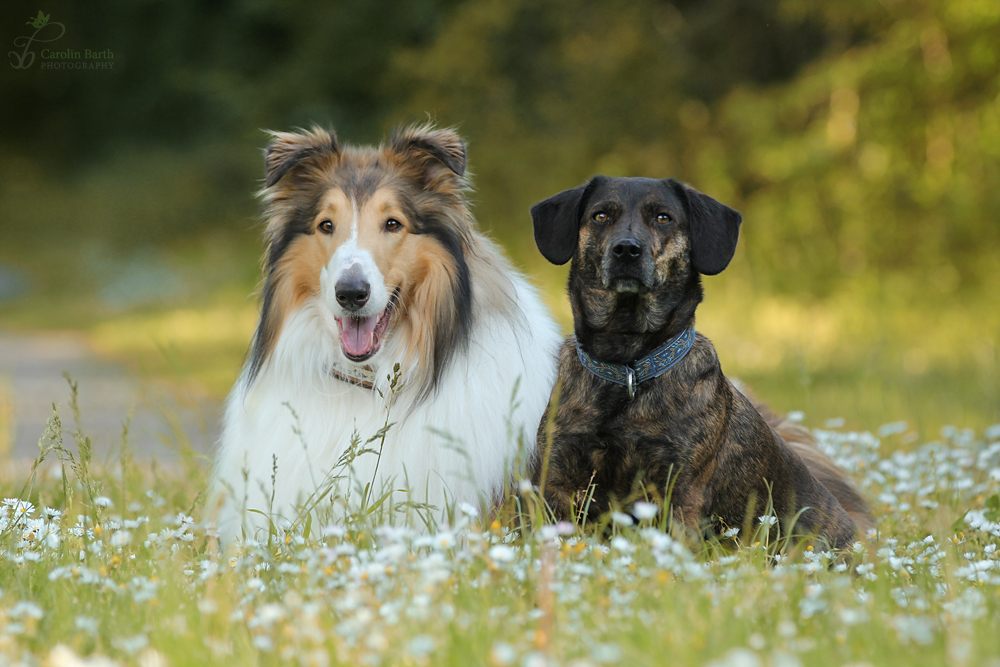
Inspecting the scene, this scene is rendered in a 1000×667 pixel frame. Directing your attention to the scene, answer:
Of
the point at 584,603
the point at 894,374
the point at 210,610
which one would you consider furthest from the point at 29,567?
the point at 894,374

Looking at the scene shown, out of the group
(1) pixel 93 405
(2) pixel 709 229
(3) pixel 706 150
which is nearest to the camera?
(2) pixel 709 229

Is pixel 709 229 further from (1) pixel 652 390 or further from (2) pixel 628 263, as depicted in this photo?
(1) pixel 652 390

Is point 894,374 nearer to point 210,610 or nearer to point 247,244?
Result: point 210,610

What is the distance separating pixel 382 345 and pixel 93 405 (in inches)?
222

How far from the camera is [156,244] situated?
24.3 m

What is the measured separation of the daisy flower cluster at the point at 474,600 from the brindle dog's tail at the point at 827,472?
74cm

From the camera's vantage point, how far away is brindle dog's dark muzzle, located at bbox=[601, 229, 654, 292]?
3.53 m

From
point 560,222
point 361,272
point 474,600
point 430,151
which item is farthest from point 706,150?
point 474,600

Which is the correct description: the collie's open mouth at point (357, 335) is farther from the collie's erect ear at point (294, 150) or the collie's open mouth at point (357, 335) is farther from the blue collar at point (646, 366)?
the blue collar at point (646, 366)

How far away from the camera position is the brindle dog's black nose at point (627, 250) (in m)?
3.51

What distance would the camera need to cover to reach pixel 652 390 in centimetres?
357

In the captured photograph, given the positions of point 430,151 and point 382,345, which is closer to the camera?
point 382,345

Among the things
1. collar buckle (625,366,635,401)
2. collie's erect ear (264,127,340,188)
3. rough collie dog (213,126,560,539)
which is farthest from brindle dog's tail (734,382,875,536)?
collie's erect ear (264,127,340,188)

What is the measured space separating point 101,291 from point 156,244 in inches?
209
